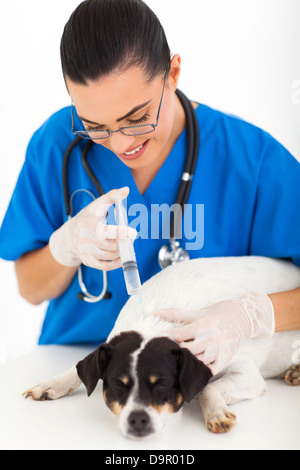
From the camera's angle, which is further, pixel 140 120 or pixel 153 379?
pixel 140 120

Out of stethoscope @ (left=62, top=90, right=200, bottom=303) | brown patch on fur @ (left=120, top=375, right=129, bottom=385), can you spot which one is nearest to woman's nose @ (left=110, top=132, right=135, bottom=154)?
stethoscope @ (left=62, top=90, right=200, bottom=303)

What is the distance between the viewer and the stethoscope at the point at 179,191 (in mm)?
1725

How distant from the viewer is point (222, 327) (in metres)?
1.40

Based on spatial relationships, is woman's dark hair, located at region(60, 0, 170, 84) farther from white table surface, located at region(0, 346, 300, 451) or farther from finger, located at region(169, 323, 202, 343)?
white table surface, located at region(0, 346, 300, 451)

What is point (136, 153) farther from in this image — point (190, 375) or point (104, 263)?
point (190, 375)

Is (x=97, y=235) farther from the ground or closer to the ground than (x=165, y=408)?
farther from the ground

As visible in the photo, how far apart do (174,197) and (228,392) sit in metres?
0.69

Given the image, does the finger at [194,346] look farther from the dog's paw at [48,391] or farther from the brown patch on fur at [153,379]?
the dog's paw at [48,391]

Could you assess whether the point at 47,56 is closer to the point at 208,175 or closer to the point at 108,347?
the point at 208,175

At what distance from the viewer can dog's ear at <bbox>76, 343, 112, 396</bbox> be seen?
1331mm

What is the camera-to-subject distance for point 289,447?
1.16m

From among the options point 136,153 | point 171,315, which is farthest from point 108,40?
point 171,315

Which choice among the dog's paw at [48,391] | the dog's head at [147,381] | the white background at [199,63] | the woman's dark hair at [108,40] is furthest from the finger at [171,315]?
the white background at [199,63]

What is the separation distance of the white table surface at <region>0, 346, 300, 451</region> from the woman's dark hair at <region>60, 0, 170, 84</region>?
0.84 m
